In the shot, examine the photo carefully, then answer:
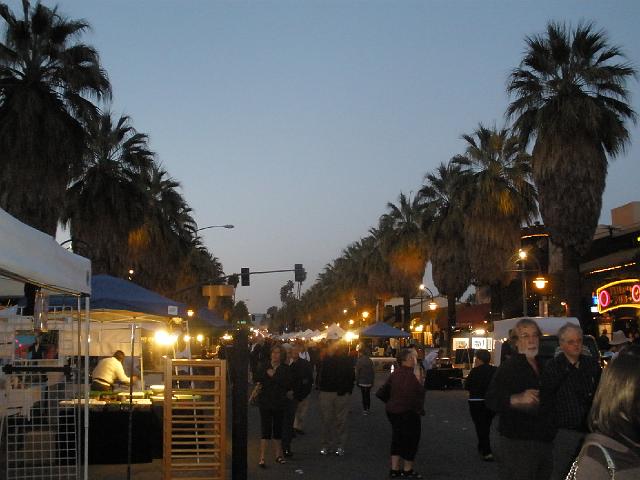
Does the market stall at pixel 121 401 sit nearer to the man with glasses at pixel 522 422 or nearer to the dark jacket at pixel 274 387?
the dark jacket at pixel 274 387

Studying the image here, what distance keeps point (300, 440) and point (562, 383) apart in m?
11.2

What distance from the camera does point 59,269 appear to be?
7.09 meters

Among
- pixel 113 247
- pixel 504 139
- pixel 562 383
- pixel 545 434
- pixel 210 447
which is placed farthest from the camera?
pixel 504 139

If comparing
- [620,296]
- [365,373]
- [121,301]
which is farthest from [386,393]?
[620,296]

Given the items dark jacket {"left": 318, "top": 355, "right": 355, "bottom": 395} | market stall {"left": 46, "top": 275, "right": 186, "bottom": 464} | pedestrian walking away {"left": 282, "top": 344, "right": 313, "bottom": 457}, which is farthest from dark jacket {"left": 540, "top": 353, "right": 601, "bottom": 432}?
dark jacket {"left": 318, "top": 355, "right": 355, "bottom": 395}

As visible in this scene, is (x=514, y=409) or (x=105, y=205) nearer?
(x=514, y=409)

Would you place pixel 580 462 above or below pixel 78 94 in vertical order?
below

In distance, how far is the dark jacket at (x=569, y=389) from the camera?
536 centimetres

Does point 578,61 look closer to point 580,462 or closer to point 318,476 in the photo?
point 318,476

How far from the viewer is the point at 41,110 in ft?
78.5

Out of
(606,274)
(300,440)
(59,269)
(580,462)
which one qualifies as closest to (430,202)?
(606,274)

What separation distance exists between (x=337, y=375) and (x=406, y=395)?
2866mm

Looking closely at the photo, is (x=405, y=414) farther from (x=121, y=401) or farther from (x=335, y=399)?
(x=121, y=401)

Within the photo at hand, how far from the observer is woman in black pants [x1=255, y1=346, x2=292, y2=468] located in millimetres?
12758
